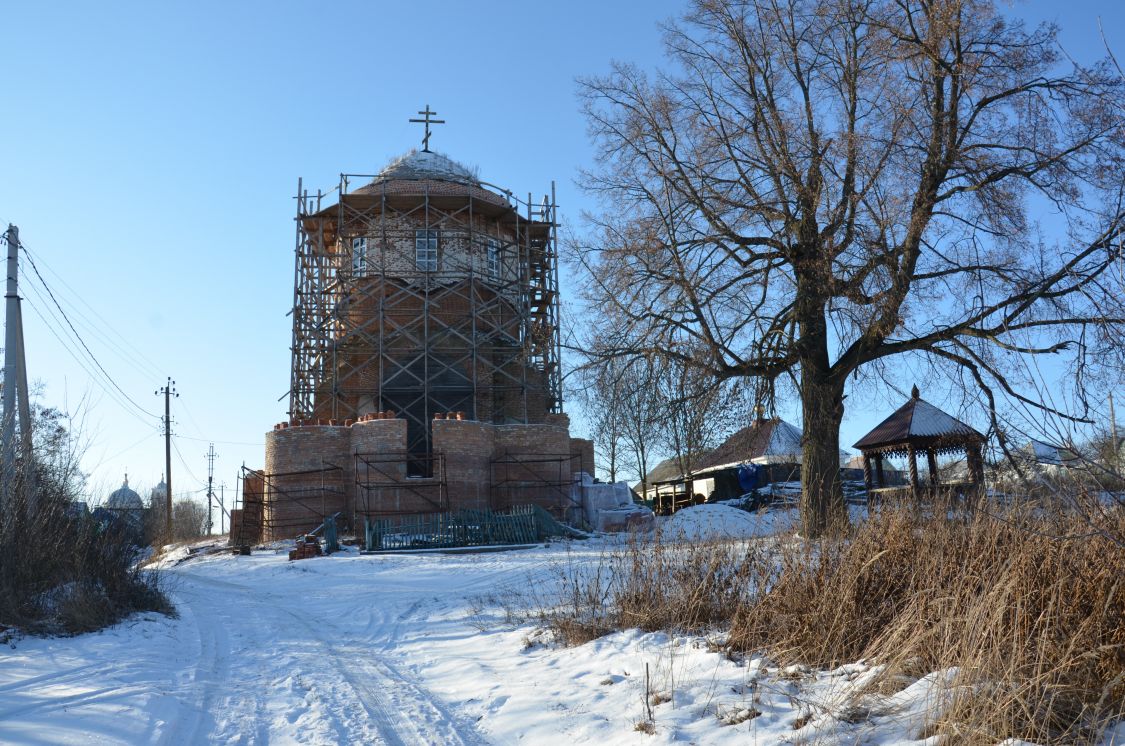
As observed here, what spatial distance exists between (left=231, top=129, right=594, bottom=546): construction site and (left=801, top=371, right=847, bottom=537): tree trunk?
12.2m

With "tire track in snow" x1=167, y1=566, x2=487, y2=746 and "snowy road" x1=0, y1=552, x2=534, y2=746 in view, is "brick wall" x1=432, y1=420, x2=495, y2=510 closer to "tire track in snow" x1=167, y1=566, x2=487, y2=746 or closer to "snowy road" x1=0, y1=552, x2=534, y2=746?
"snowy road" x1=0, y1=552, x2=534, y2=746

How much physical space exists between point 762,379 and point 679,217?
3.08m

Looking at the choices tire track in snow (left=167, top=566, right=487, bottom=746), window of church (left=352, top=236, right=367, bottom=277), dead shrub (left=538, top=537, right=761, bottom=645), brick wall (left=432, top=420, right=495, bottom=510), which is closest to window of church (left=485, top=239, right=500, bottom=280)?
window of church (left=352, top=236, right=367, bottom=277)

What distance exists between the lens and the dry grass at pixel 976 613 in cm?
454

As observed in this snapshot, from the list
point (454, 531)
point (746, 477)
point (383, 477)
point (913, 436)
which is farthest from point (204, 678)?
point (746, 477)

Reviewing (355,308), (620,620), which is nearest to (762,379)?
(620,620)

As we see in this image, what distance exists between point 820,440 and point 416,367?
60.1 feet

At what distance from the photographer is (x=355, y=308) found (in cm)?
2991

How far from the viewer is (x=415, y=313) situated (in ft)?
99.2

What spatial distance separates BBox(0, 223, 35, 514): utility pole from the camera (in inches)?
454

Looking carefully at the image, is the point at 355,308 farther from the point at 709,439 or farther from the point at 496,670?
the point at 496,670

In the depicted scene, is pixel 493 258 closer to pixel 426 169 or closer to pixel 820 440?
pixel 426 169

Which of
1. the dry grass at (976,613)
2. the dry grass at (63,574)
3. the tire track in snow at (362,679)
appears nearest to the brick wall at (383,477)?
the tire track in snow at (362,679)

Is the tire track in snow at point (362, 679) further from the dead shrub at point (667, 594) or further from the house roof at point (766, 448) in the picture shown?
the house roof at point (766, 448)
